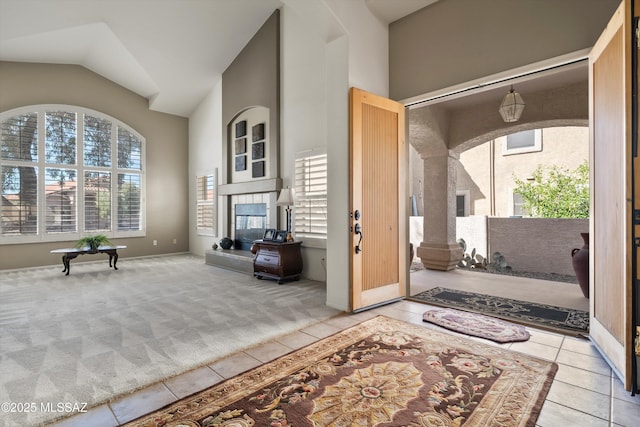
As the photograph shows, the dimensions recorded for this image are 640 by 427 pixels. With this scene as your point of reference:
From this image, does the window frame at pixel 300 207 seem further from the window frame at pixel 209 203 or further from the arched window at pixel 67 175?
the arched window at pixel 67 175

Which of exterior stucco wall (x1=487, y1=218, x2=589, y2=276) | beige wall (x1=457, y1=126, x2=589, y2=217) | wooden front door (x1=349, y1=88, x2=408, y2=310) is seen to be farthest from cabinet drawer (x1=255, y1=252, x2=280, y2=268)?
beige wall (x1=457, y1=126, x2=589, y2=217)

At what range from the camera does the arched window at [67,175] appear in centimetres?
628

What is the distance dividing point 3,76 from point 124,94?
2.06 metres

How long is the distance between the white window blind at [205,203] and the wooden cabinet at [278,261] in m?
2.94

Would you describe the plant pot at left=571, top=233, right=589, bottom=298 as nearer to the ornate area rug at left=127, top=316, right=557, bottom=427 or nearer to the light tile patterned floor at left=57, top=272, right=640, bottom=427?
the light tile patterned floor at left=57, top=272, right=640, bottom=427

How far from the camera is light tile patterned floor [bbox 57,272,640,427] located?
1733mm

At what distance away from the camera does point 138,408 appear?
1835mm

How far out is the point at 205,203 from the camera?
26.5ft

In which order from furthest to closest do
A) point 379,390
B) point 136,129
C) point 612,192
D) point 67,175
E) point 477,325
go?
point 136,129 < point 67,175 < point 477,325 < point 612,192 < point 379,390

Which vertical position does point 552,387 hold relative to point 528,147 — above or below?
below

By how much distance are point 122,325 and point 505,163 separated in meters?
10.6

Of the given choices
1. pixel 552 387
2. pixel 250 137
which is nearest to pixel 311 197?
pixel 250 137

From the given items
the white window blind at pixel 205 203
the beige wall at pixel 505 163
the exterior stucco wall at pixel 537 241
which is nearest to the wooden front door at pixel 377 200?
the exterior stucco wall at pixel 537 241

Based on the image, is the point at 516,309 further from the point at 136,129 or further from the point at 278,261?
the point at 136,129
